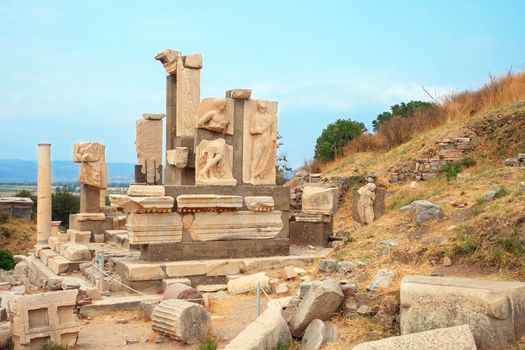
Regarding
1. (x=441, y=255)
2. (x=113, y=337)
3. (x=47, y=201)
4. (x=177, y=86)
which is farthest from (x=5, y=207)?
(x=441, y=255)

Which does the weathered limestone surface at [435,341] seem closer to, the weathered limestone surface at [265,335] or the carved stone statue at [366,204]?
the weathered limestone surface at [265,335]

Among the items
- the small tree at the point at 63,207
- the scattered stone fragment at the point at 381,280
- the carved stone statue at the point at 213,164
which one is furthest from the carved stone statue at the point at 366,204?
the small tree at the point at 63,207

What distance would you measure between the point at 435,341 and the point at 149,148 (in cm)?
1231

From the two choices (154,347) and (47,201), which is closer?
(154,347)

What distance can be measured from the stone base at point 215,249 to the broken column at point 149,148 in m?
5.82

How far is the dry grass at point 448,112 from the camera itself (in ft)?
69.7

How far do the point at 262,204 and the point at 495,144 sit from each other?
10.6 m

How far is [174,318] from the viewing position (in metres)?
6.91

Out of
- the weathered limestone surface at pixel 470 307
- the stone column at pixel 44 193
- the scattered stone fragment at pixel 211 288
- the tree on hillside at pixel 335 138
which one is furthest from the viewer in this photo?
the tree on hillside at pixel 335 138

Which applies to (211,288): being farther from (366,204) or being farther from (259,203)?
(366,204)

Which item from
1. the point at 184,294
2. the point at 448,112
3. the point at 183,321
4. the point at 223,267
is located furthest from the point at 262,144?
the point at 448,112

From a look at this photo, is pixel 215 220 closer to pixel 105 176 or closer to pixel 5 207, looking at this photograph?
pixel 105 176

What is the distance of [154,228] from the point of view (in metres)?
9.77

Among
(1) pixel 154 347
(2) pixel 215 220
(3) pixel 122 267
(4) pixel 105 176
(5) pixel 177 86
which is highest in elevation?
(5) pixel 177 86
